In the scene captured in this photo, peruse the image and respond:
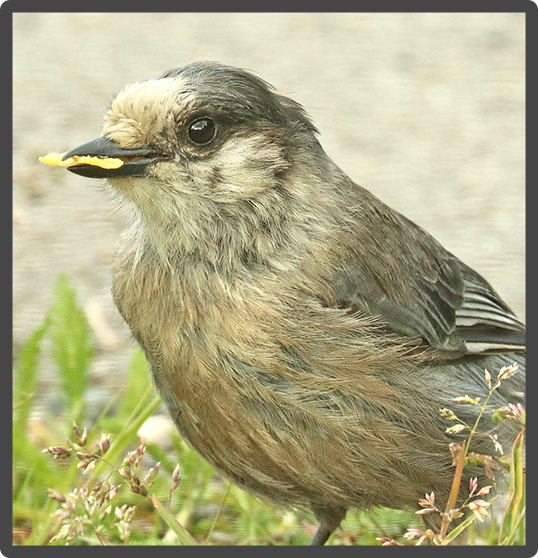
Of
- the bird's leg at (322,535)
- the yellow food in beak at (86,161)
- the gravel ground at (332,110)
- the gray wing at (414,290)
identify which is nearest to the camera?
the yellow food in beak at (86,161)

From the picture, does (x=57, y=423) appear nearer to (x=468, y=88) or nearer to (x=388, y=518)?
(x=388, y=518)

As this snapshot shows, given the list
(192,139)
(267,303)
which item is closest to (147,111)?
(192,139)

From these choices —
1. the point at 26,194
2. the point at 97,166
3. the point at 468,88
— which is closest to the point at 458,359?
the point at 97,166

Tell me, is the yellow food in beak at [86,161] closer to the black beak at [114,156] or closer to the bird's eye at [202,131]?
the black beak at [114,156]

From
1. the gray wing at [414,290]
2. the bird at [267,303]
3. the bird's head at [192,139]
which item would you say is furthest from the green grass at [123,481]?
the bird's head at [192,139]

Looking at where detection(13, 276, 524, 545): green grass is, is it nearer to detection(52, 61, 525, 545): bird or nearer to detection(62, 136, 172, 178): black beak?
detection(52, 61, 525, 545): bird

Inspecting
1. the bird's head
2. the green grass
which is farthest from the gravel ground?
the bird's head
